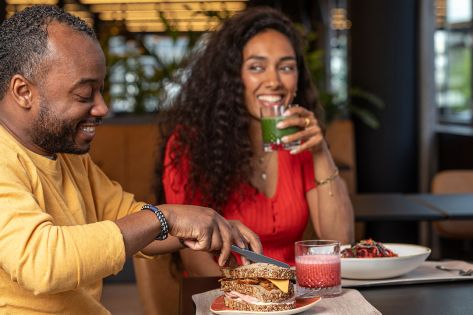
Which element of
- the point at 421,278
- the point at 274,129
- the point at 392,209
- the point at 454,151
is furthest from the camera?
the point at 454,151

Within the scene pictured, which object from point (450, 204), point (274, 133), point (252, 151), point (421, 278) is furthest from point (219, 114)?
point (450, 204)

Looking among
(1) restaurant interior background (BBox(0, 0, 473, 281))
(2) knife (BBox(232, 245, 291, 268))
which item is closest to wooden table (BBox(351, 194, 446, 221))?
(2) knife (BBox(232, 245, 291, 268))

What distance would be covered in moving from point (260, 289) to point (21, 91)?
22.1 inches

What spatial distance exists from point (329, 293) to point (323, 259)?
0.23 ft

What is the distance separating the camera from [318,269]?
171cm

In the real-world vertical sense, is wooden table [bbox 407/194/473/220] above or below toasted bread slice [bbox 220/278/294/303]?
below

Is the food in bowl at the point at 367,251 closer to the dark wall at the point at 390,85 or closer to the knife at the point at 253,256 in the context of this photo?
the knife at the point at 253,256

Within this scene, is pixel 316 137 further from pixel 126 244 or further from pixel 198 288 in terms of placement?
pixel 126 244

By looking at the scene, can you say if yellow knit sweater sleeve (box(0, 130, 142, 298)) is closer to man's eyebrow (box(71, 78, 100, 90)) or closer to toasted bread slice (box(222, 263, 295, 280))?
man's eyebrow (box(71, 78, 100, 90))

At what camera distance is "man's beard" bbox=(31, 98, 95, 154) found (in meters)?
1.51

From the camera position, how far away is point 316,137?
2.46 m

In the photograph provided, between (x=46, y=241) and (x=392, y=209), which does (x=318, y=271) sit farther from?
(x=392, y=209)

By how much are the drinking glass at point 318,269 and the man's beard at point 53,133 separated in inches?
19.6

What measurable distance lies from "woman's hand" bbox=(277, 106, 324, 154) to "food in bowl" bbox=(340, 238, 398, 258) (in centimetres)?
51
